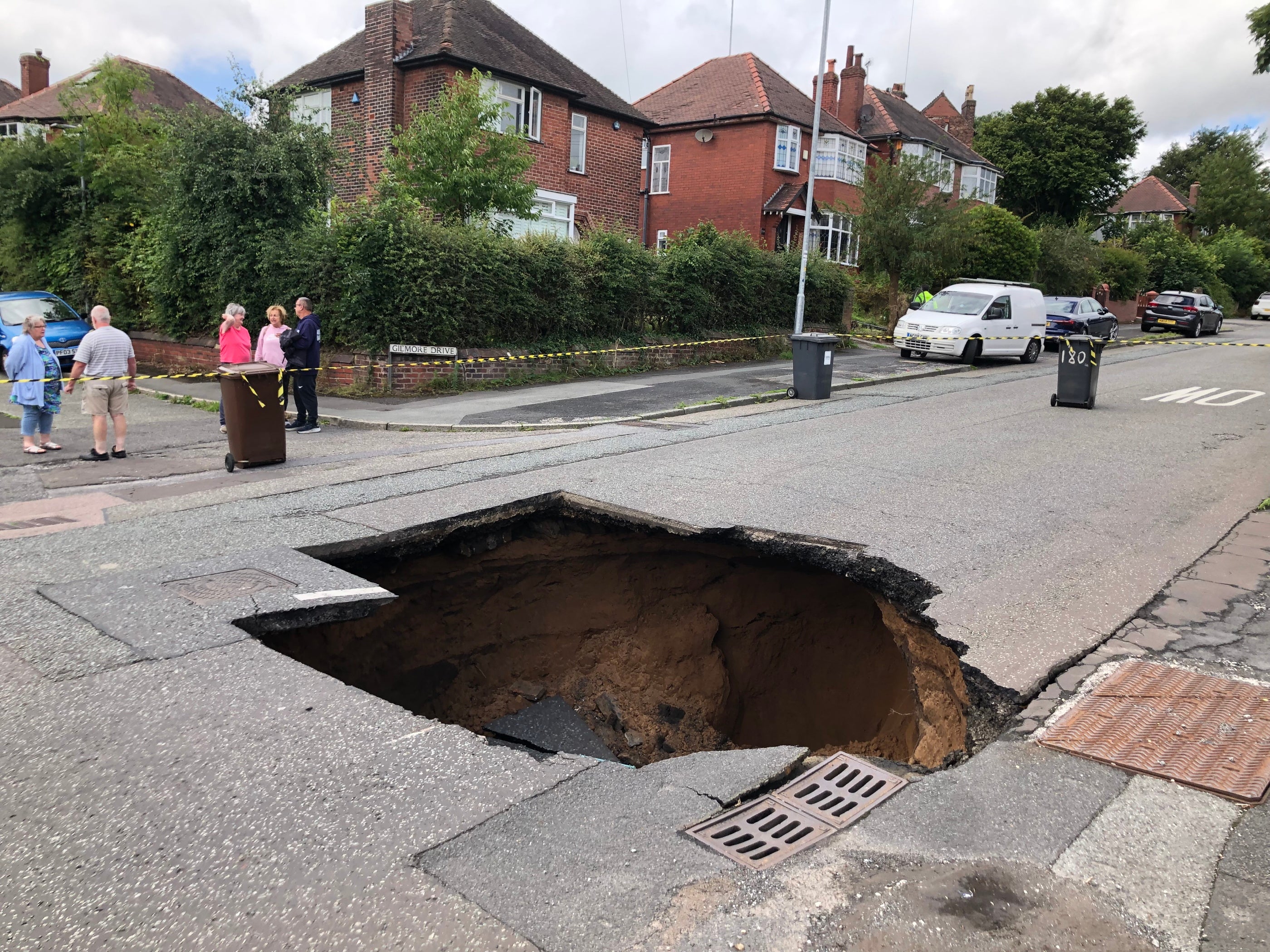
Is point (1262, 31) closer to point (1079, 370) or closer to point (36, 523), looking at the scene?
point (1079, 370)

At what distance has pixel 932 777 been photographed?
12.1 feet

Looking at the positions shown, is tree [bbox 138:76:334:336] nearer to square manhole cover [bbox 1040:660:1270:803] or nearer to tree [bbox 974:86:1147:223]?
square manhole cover [bbox 1040:660:1270:803]

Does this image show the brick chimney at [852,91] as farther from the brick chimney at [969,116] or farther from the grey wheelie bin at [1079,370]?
the grey wheelie bin at [1079,370]

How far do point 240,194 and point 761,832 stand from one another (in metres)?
15.9

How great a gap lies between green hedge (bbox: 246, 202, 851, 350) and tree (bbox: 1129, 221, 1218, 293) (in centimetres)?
3522

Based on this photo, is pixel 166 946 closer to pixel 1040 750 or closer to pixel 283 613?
pixel 283 613

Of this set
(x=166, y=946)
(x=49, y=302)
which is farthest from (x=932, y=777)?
(x=49, y=302)

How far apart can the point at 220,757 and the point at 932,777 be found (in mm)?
2862

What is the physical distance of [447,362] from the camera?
15.5 metres

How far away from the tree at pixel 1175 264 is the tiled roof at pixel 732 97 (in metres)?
21.6

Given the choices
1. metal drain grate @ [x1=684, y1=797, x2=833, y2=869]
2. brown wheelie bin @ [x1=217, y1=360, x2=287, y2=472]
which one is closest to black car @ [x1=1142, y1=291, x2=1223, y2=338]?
brown wheelie bin @ [x1=217, y1=360, x2=287, y2=472]

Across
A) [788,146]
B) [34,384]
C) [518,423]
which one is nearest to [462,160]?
[518,423]

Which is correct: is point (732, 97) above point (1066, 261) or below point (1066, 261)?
above

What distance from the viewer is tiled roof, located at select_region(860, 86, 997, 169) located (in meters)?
37.1
